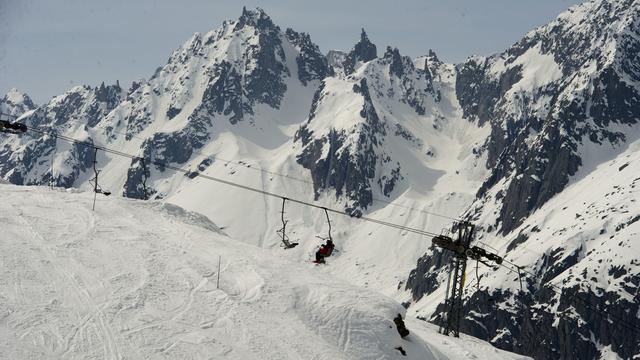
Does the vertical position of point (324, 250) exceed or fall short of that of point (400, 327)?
it exceeds it

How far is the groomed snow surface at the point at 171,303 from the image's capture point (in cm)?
3203

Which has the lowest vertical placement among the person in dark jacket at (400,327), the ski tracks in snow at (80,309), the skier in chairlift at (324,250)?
the ski tracks in snow at (80,309)

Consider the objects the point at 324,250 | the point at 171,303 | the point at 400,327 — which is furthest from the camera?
the point at 324,250

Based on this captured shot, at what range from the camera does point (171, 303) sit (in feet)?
121

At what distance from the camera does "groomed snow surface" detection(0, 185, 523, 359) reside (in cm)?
3203

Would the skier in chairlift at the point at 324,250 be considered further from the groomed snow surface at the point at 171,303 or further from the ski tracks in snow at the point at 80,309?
the ski tracks in snow at the point at 80,309

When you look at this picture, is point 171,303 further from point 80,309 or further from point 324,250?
point 324,250

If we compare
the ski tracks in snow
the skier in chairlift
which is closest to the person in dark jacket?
the skier in chairlift

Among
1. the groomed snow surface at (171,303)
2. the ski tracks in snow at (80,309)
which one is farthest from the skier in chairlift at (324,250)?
the ski tracks in snow at (80,309)

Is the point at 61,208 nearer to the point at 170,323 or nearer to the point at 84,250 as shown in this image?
the point at 84,250

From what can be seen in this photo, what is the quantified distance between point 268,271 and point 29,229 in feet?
50.8

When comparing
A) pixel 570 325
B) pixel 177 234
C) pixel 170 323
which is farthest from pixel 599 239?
pixel 170 323

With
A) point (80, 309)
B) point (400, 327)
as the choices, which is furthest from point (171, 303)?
point (400, 327)

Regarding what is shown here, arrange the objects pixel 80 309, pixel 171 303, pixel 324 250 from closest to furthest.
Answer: pixel 80 309, pixel 171 303, pixel 324 250
